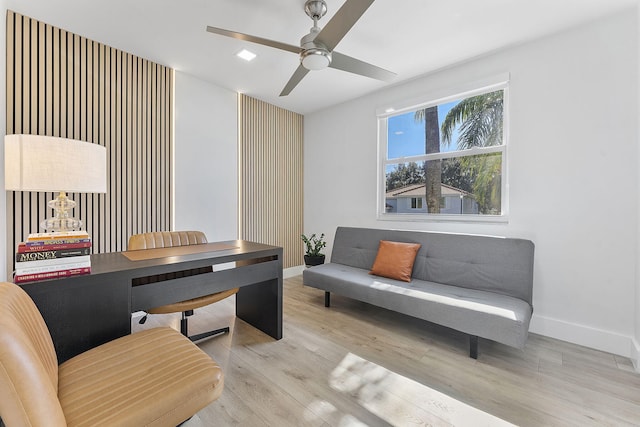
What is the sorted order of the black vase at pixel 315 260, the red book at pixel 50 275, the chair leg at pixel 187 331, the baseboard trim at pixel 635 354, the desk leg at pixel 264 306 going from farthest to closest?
the black vase at pixel 315 260
the desk leg at pixel 264 306
the chair leg at pixel 187 331
the baseboard trim at pixel 635 354
the red book at pixel 50 275

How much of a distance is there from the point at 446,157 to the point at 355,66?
1.63 meters

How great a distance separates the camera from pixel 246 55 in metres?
2.70

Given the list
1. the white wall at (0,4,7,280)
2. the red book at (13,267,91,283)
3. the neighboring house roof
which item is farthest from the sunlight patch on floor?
the white wall at (0,4,7,280)

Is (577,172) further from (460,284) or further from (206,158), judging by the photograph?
(206,158)

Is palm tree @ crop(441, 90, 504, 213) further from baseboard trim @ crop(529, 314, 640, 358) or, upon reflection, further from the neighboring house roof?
baseboard trim @ crop(529, 314, 640, 358)

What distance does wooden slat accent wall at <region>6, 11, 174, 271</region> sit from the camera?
2.19 metres

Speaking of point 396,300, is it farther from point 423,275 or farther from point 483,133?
point 483,133

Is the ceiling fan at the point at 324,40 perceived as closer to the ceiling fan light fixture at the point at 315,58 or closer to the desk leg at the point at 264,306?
the ceiling fan light fixture at the point at 315,58

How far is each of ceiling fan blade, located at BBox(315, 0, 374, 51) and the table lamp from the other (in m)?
1.60

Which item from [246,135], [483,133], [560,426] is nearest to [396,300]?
[560,426]

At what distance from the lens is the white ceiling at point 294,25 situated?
6.64 ft

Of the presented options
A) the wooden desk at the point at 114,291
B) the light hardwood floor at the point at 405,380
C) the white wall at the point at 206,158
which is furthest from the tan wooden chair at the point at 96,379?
the white wall at the point at 206,158

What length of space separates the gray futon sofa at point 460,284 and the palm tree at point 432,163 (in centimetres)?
51

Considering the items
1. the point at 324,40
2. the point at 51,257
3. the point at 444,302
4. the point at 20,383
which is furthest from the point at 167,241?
the point at 444,302
